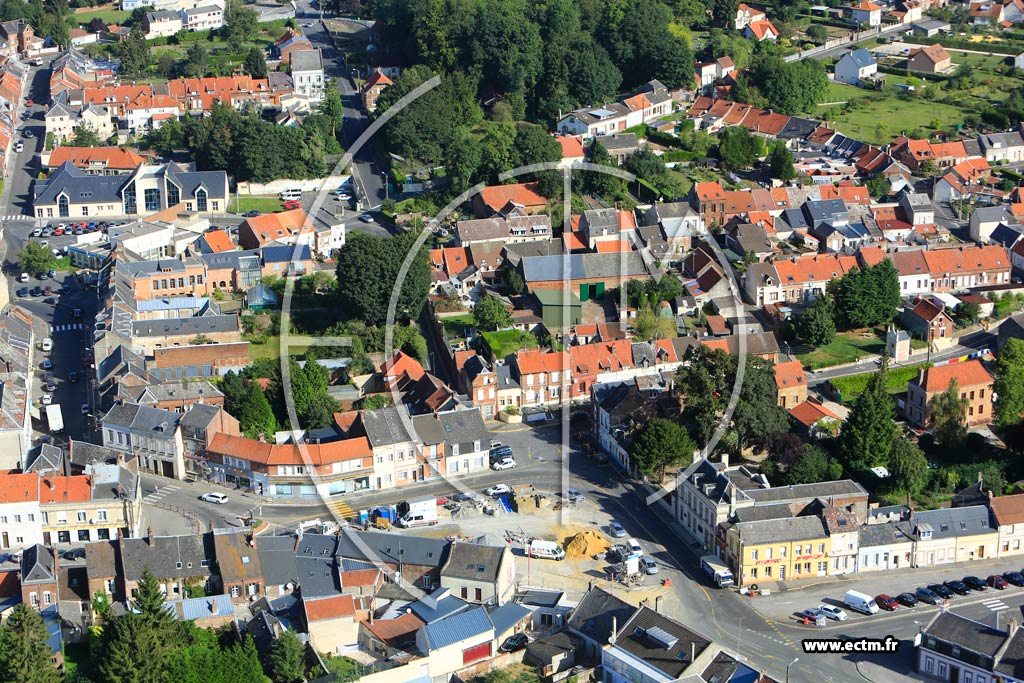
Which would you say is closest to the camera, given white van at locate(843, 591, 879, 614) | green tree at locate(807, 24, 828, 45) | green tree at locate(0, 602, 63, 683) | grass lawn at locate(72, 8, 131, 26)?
green tree at locate(0, 602, 63, 683)

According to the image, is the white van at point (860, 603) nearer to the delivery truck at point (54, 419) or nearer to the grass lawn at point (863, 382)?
the grass lawn at point (863, 382)

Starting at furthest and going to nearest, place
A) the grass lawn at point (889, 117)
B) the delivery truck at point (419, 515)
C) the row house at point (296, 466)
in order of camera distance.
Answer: the grass lawn at point (889, 117), the row house at point (296, 466), the delivery truck at point (419, 515)

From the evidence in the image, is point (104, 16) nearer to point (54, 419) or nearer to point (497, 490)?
point (54, 419)

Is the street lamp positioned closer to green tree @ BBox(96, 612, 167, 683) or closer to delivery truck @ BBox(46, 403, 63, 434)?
green tree @ BBox(96, 612, 167, 683)

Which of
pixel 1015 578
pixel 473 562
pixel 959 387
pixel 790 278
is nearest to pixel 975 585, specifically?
pixel 1015 578

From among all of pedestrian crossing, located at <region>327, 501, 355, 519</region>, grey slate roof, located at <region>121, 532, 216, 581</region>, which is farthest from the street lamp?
grey slate roof, located at <region>121, 532, 216, 581</region>

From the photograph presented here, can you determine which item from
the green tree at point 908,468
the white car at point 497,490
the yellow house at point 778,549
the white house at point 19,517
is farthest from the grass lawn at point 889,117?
the white house at point 19,517
